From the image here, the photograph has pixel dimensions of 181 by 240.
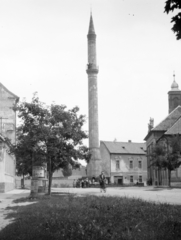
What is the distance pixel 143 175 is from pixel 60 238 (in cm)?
7898

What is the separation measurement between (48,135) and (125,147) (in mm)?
64811

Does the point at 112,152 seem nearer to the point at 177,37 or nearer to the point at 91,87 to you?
the point at 91,87

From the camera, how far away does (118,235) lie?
328 inches

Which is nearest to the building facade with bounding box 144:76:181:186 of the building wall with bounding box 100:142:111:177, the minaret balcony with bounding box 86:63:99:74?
the building wall with bounding box 100:142:111:177

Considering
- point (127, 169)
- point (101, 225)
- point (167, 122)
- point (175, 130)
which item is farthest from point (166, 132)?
point (101, 225)

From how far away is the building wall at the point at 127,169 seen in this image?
3233 inches

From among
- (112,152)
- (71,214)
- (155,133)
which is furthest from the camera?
(112,152)

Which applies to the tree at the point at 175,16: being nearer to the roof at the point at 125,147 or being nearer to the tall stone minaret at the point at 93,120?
the tall stone minaret at the point at 93,120

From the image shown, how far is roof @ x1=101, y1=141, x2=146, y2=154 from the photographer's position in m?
84.2

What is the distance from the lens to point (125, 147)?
8719cm

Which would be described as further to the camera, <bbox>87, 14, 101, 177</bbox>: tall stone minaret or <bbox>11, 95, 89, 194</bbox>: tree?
<bbox>87, 14, 101, 177</bbox>: tall stone minaret

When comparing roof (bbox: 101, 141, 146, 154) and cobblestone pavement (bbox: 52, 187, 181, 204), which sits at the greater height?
roof (bbox: 101, 141, 146, 154)

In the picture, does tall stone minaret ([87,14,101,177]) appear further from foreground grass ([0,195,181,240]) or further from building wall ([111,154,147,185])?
foreground grass ([0,195,181,240])

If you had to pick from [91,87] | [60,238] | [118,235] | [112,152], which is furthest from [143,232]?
[112,152]
